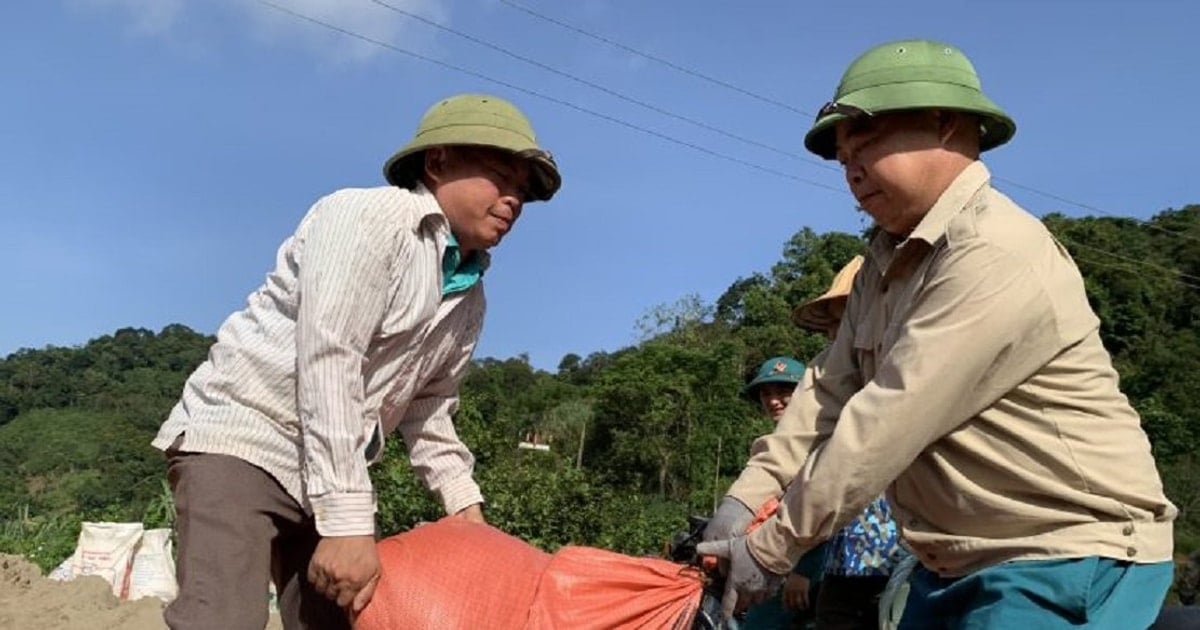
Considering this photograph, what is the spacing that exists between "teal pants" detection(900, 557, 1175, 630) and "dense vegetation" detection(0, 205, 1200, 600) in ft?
30.1

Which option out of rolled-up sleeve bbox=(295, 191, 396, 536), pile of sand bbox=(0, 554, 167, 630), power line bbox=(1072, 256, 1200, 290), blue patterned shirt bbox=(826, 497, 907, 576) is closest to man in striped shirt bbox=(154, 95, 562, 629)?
rolled-up sleeve bbox=(295, 191, 396, 536)

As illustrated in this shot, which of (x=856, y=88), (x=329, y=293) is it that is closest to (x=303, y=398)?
(x=329, y=293)

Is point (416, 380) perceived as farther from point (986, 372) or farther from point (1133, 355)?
point (1133, 355)

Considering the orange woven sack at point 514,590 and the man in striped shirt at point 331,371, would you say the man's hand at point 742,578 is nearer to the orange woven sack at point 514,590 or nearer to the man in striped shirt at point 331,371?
the orange woven sack at point 514,590

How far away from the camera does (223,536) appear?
2270mm

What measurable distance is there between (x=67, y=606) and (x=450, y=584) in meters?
7.39

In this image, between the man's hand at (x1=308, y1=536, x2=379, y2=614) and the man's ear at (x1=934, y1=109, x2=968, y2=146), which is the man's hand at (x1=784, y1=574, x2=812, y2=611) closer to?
the man's hand at (x1=308, y1=536, x2=379, y2=614)

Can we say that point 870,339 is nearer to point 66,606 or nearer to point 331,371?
point 331,371

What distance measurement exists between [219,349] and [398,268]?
445 mm

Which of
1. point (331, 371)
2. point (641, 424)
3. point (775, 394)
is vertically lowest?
point (331, 371)

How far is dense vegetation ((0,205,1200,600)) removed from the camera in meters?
13.0

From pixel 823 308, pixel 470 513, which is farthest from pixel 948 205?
pixel 823 308

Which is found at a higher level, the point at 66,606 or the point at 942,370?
the point at 942,370

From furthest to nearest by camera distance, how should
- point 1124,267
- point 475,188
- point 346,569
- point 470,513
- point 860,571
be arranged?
1. point 1124,267
2. point 860,571
3. point 470,513
4. point 475,188
5. point 346,569
